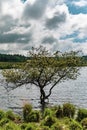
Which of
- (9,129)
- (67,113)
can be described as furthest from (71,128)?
(67,113)

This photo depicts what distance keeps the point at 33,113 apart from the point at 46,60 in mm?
24871

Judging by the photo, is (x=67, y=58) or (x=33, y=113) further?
(x=67, y=58)

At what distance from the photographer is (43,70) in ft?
205

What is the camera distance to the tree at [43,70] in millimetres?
62469

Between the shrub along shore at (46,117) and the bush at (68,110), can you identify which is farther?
the bush at (68,110)

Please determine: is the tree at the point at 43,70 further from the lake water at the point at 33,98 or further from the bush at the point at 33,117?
the bush at the point at 33,117

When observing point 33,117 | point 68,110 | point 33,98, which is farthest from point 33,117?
point 33,98

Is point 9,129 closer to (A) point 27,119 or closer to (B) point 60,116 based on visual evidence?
(A) point 27,119

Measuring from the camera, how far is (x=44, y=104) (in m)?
65.1

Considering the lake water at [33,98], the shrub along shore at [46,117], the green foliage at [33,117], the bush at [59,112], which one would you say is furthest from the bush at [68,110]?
the lake water at [33,98]

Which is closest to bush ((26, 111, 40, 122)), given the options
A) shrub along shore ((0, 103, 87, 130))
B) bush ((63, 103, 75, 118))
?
shrub along shore ((0, 103, 87, 130))

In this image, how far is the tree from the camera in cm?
6247

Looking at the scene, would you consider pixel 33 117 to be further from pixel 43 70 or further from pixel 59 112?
pixel 43 70

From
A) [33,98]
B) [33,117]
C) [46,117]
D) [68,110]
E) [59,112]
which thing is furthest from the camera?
[33,98]
